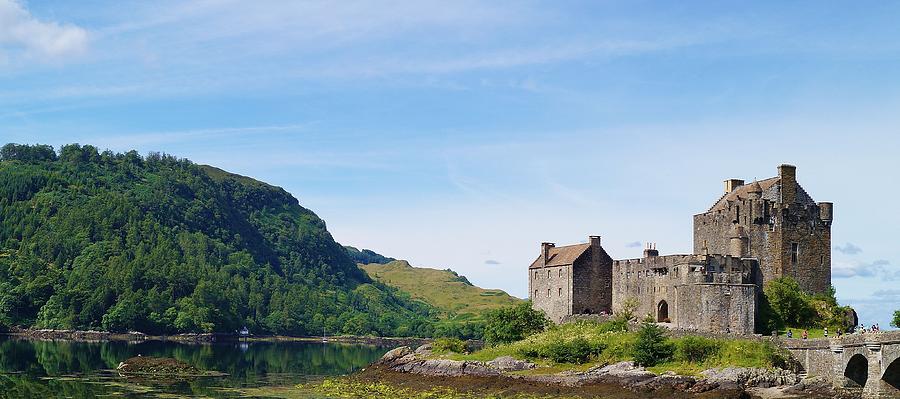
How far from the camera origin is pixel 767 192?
272ft

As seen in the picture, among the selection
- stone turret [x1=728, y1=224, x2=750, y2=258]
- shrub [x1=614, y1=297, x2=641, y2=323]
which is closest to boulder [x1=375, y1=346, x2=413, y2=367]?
shrub [x1=614, y1=297, x2=641, y2=323]

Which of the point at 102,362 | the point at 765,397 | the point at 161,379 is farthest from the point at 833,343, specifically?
the point at 102,362

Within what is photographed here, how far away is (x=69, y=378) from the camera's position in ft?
263

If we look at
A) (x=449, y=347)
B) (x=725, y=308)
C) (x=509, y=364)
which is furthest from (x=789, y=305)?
(x=449, y=347)

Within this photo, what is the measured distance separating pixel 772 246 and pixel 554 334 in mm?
17963

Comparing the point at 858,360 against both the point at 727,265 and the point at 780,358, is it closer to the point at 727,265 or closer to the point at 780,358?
the point at 780,358

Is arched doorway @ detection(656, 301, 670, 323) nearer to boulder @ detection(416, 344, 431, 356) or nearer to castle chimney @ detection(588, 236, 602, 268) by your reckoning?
castle chimney @ detection(588, 236, 602, 268)

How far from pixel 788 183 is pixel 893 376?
23.2 meters

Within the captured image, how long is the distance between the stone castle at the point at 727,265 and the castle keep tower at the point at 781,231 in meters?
0.08

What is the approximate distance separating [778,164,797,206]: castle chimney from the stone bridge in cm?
1693

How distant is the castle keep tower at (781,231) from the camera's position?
8100cm

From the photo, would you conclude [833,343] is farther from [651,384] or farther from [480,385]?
[480,385]

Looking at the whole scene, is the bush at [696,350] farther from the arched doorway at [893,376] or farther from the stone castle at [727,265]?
the arched doorway at [893,376]

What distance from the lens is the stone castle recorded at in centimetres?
7525
